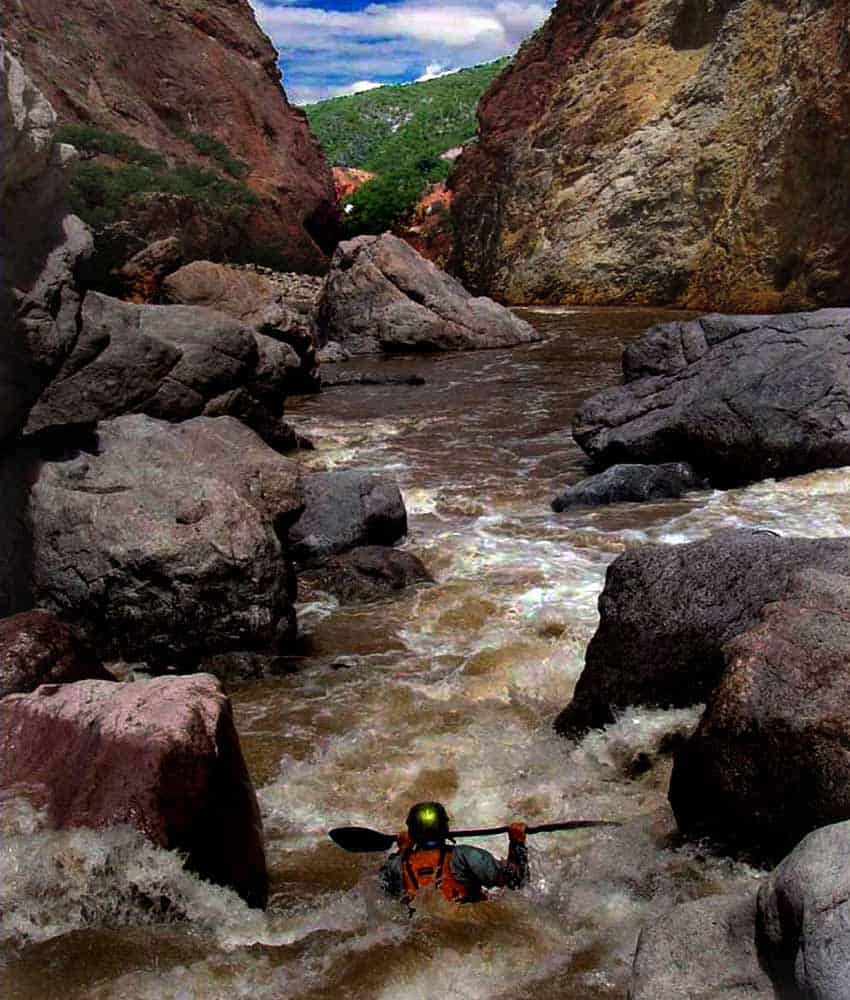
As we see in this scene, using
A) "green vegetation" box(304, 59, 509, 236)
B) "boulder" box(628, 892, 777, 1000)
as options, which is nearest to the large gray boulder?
"boulder" box(628, 892, 777, 1000)

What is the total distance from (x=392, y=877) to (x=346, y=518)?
499cm

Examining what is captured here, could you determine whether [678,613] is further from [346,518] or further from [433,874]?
[346,518]

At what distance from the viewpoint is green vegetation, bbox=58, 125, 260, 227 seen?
30.5 metres

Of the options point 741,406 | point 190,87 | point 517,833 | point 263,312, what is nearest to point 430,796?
point 517,833

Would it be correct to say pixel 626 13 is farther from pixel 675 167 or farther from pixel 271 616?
pixel 271 616

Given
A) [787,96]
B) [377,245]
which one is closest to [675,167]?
[787,96]

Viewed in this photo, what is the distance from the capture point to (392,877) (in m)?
4.12

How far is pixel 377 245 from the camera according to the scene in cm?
2322

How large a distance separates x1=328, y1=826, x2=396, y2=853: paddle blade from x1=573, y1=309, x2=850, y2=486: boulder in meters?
6.86

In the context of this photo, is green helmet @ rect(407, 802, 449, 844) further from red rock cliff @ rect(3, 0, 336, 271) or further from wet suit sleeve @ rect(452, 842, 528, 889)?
red rock cliff @ rect(3, 0, 336, 271)

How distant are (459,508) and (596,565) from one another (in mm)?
2233

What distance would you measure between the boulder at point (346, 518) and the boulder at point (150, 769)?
4277 millimetres

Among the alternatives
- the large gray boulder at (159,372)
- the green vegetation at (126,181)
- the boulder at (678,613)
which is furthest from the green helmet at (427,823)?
the green vegetation at (126,181)

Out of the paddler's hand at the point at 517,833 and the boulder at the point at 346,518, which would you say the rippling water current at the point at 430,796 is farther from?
the boulder at the point at 346,518
